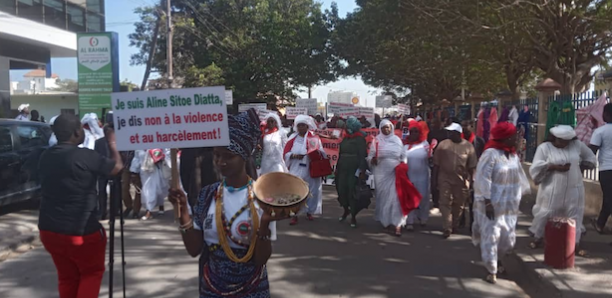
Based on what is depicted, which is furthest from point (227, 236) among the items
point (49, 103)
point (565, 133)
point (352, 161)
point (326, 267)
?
point (49, 103)

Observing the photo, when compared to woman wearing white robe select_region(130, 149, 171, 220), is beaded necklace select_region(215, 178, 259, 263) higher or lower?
higher

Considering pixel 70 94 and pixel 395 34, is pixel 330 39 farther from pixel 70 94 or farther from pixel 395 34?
pixel 70 94

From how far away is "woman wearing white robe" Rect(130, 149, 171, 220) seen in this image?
9062 mm

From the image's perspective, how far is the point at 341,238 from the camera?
7.70 metres

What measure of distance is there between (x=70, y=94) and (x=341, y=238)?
37264 mm

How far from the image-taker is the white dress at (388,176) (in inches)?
315

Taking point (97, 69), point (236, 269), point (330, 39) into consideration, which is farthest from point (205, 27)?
point (236, 269)

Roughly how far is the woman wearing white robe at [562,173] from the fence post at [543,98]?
4369 mm

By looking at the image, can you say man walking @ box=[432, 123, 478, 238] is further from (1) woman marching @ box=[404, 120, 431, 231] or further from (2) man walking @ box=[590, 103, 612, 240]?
(2) man walking @ box=[590, 103, 612, 240]

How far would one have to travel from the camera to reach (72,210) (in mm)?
3846

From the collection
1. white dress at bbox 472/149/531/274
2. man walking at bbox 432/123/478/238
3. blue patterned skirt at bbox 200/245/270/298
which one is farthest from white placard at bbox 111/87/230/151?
man walking at bbox 432/123/478/238

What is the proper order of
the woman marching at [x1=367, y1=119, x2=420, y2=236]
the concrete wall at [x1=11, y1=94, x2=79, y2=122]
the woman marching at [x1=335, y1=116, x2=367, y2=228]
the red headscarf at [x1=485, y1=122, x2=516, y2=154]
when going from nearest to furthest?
the red headscarf at [x1=485, y1=122, x2=516, y2=154]
the woman marching at [x1=367, y1=119, x2=420, y2=236]
the woman marching at [x1=335, y1=116, x2=367, y2=228]
the concrete wall at [x1=11, y1=94, x2=79, y2=122]

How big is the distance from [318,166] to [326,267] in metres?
2.81

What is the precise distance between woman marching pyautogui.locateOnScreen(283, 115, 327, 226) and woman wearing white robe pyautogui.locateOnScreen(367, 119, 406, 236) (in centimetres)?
111
